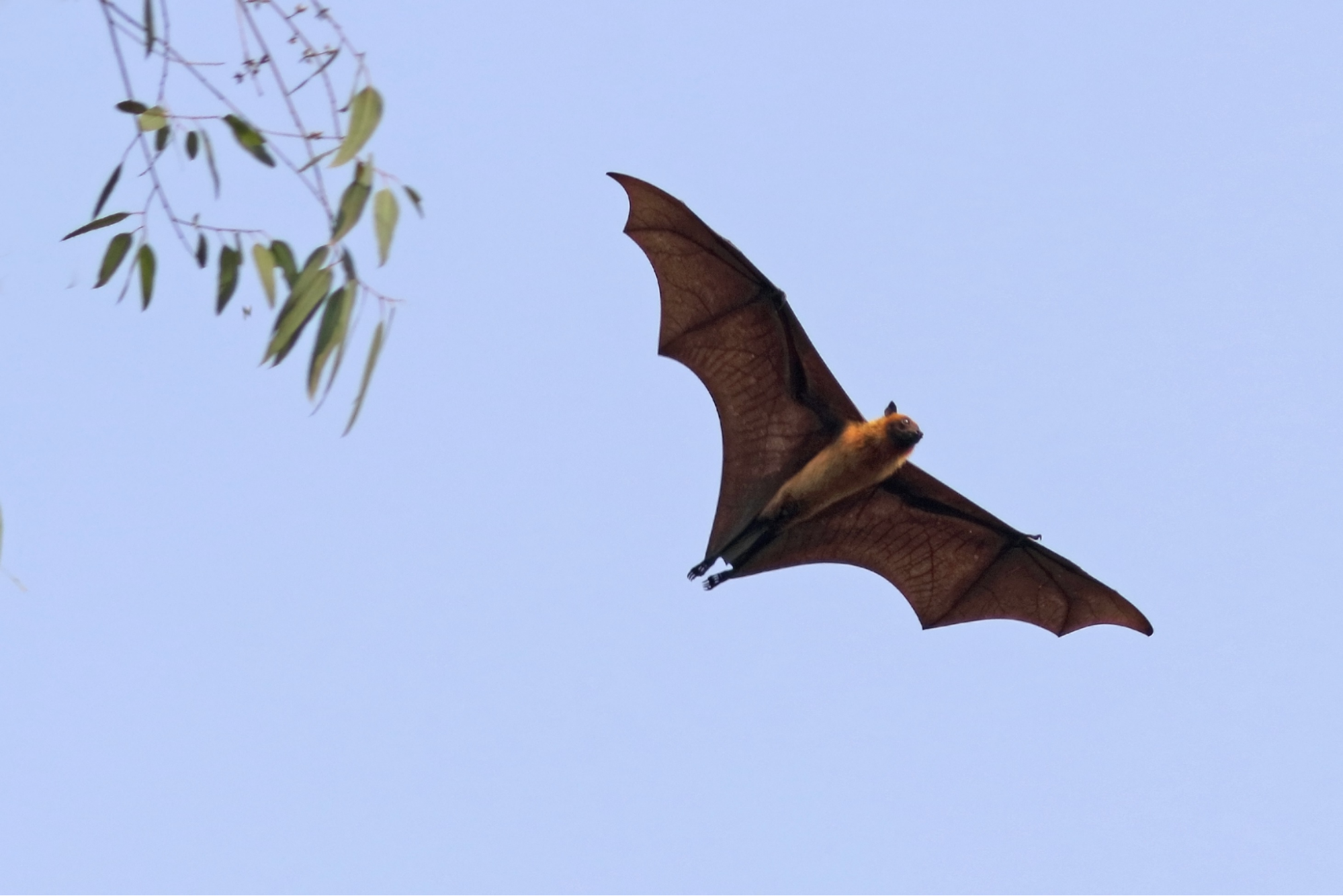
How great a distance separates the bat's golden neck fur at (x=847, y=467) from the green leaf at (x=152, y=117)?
571cm

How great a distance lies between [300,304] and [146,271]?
77cm

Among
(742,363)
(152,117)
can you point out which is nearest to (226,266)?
(152,117)

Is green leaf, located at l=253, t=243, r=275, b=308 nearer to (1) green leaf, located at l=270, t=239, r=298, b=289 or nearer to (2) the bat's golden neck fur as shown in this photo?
(1) green leaf, located at l=270, t=239, r=298, b=289

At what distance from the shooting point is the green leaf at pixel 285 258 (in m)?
4.11

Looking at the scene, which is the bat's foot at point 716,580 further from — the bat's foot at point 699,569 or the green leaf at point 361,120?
the green leaf at point 361,120

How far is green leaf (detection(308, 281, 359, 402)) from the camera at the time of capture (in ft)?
12.0

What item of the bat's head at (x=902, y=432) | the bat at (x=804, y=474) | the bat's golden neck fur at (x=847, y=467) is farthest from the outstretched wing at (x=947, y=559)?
the bat's head at (x=902, y=432)

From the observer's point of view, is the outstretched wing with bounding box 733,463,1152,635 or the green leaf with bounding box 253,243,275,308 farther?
the outstretched wing with bounding box 733,463,1152,635

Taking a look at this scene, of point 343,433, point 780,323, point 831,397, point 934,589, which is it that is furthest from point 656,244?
point 343,433

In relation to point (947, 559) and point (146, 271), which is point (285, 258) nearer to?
point (146, 271)

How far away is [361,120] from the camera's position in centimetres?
360

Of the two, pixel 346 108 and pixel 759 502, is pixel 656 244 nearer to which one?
pixel 759 502

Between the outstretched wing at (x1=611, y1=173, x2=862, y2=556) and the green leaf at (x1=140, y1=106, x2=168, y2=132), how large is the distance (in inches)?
191

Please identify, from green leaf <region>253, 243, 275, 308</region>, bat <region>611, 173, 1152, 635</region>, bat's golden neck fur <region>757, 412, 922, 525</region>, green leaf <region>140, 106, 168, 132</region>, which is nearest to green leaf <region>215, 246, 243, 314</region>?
green leaf <region>253, 243, 275, 308</region>
